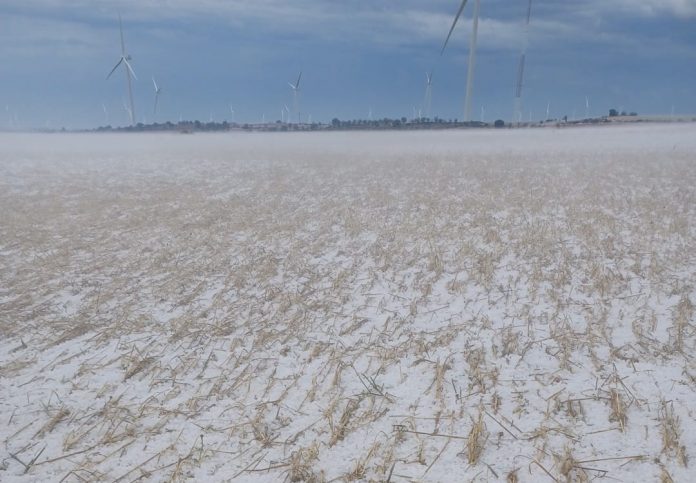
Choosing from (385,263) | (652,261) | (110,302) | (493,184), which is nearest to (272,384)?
(110,302)

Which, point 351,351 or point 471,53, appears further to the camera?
point 471,53

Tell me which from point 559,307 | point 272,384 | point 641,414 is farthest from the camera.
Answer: point 559,307

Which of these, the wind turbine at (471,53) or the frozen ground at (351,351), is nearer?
the frozen ground at (351,351)

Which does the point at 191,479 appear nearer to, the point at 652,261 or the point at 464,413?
the point at 464,413

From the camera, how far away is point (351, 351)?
6.80 m

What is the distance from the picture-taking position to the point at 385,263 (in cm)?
1125

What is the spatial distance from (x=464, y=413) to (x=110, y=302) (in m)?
7.01

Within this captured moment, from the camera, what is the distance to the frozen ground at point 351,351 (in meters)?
4.64

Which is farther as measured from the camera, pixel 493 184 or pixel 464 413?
pixel 493 184

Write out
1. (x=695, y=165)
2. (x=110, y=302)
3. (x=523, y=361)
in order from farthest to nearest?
1. (x=695, y=165)
2. (x=110, y=302)
3. (x=523, y=361)

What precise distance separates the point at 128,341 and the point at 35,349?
1.33m

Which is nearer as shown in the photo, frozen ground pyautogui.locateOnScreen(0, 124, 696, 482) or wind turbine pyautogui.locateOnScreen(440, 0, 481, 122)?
frozen ground pyautogui.locateOnScreen(0, 124, 696, 482)

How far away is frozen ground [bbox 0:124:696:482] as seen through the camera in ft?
15.2

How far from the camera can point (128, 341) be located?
285 inches
